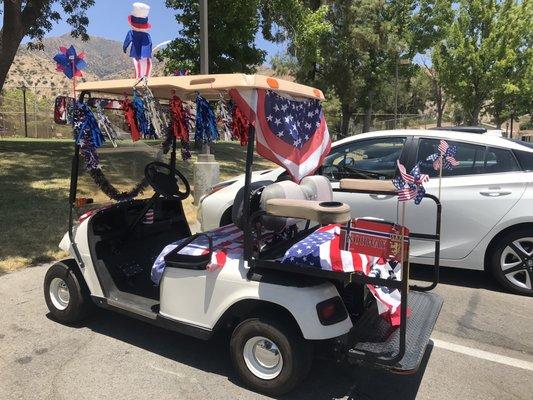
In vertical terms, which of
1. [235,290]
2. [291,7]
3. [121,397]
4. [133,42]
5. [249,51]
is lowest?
[121,397]

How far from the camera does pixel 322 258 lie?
298cm

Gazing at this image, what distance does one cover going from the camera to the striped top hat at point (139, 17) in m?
3.54

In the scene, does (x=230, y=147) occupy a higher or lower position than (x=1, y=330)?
higher

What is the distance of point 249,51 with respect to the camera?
52.8 ft

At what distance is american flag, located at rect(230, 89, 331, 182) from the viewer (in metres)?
3.00

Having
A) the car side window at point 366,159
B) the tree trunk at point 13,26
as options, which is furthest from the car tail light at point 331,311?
the tree trunk at point 13,26

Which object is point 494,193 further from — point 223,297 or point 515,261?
point 223,297

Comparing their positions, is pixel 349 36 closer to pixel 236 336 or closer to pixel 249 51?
pixel 249 51

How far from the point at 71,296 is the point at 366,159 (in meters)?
3.45

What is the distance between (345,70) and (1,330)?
2494 centimetres

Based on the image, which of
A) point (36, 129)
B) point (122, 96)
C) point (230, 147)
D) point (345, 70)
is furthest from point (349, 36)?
point (122, 96)

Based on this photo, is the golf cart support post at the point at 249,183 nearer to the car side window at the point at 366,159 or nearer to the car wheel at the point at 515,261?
the car wheel at the point at 515,261

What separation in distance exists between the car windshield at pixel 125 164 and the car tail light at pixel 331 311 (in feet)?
6.28

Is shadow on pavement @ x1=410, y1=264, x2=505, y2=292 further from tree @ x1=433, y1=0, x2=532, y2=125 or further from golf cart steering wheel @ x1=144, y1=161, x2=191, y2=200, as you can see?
tree @ x1=433, y1=0, x2=532, y2=125
